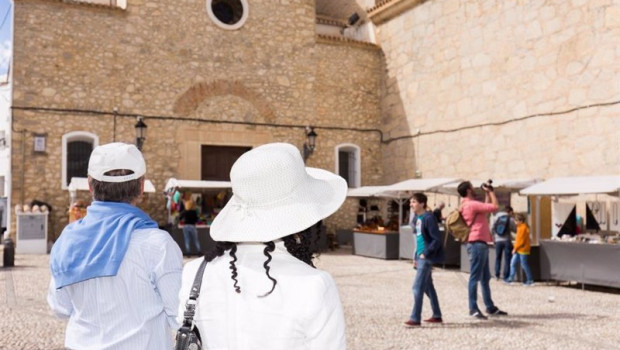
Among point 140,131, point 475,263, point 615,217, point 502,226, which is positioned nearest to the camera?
point 475,263

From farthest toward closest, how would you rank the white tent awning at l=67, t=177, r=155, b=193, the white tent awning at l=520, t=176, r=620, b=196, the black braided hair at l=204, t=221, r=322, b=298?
the white tent awning at l=67, t=177, r=155, b=193
the white tent awning at l=520, t=176, r=620, b=196
the black braided hair at l=204, t=221, r=322, b=298

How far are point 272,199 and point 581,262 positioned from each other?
9686 millimetres

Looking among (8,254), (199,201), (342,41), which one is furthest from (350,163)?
(8,254)

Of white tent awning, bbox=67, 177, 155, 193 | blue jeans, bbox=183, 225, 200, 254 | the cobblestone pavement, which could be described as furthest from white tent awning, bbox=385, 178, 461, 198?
white tent awning, bbox=67, 177, 155, 193

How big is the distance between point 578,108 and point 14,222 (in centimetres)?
1281

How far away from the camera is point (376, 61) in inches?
776

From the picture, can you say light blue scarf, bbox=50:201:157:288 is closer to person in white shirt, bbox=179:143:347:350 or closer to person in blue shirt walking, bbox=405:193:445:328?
person in white shirt, bbox=179:143:347:350

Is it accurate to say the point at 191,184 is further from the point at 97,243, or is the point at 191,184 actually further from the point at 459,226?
the point at 97,243

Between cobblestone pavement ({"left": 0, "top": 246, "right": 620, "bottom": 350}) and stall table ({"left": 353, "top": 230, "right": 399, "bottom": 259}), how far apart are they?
3277 millimetres

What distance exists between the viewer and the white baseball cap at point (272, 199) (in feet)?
5.69

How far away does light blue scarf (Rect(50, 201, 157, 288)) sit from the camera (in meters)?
2.18

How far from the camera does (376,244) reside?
1532cm

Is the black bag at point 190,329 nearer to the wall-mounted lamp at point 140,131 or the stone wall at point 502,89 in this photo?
the stone wall at point 502,89

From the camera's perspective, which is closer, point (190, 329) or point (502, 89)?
point (190, 329)
